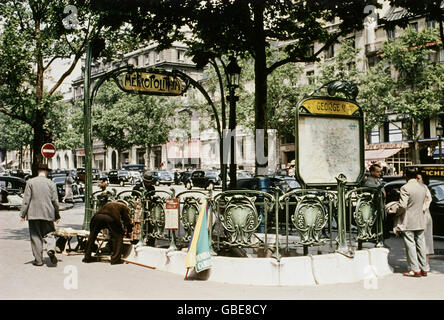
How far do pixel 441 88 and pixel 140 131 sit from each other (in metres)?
31.7

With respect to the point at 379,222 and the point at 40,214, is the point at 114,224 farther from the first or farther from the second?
the point at 379,222

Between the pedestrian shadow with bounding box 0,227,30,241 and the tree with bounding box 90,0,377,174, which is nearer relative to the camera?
the tree with bounding box 90,0,377,174

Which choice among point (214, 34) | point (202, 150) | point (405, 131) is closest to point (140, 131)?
point (202, 150)

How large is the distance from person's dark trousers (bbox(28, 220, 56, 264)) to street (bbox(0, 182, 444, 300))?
0.26 metres

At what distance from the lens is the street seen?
6.79m

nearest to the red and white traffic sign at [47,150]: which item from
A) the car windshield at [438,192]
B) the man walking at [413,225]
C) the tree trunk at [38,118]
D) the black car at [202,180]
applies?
the tree trunk at [38,118]

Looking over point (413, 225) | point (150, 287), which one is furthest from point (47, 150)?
point (413, 225)

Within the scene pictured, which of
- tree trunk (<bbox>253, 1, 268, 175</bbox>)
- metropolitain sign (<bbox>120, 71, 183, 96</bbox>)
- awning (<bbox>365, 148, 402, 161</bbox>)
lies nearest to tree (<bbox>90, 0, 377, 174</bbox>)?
tree trunk (<bbox>253, 1, 268, 175</bbox>)

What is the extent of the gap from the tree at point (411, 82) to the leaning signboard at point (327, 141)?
28.2 meters

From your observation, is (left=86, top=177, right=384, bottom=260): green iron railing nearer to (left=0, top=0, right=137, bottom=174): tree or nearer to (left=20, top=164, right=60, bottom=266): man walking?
(left=20, top=164, right=60, bottom=266): man walking

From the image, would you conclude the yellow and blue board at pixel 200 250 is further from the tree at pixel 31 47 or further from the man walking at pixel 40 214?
the tree at pixel 31 47

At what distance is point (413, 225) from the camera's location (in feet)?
27.2

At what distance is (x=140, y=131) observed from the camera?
56.1m
